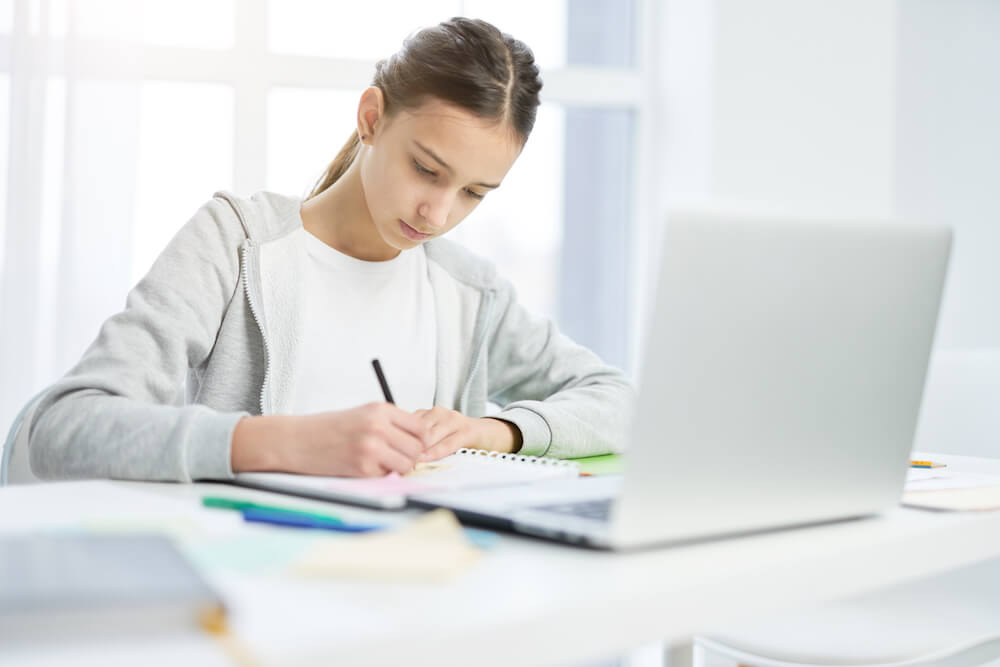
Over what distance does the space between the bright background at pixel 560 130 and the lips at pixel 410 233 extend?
0.64 meters

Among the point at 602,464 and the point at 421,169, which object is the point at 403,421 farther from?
the point at 421,169

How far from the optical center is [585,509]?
25.1 inches

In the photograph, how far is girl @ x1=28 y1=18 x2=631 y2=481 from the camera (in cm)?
82

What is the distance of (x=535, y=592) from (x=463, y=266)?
100cm

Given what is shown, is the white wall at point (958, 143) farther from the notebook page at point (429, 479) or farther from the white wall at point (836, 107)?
the notebook page at point (429, 479)

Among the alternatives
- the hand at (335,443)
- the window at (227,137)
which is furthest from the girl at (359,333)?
the window at (227,137)

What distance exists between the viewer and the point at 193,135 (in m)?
2.18

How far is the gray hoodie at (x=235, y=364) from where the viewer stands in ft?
2.76

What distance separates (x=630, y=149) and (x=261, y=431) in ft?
6.49

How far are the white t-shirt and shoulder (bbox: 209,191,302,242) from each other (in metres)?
0.03

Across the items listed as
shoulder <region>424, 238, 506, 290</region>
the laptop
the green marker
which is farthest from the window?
the laptop

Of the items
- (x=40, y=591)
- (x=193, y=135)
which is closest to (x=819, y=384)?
(x=40, y=591)

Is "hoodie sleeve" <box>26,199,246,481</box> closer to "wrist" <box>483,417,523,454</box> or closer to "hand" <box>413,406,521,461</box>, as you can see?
"hand" <box>413,406,521,461</box>

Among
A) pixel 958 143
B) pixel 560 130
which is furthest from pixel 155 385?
pixel 958 143
